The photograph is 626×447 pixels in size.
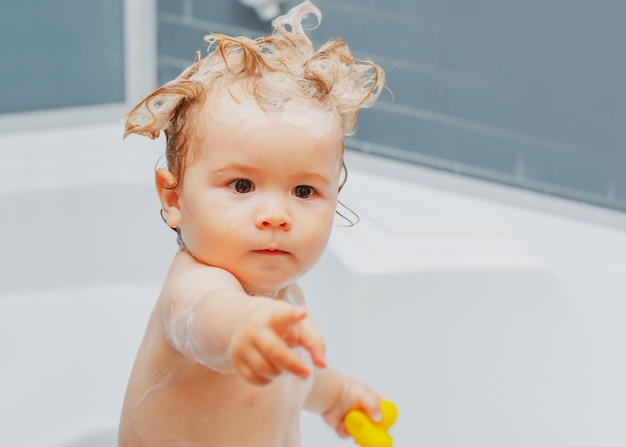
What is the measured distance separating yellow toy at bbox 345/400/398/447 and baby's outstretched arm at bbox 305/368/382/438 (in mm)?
10

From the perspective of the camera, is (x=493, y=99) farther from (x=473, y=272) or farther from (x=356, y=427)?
(x=356, y=427)

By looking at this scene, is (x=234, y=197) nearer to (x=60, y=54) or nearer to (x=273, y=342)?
(x=273, y=342)

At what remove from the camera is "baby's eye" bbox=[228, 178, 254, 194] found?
0.92 meters

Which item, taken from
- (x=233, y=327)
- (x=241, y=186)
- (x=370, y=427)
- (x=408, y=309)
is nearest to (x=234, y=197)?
(x=241, y=186)

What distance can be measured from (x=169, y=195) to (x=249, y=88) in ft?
0.39

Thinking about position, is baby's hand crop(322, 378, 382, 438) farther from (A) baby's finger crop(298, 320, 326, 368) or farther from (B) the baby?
(A) baby's finger crop(298, 320, 326, 368)

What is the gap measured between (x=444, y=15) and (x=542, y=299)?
42 centimetres

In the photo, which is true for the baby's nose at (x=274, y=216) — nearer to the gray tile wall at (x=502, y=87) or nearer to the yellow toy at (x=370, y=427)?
the yellow toy at (x=370, y=427)

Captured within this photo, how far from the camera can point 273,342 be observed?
0.71m

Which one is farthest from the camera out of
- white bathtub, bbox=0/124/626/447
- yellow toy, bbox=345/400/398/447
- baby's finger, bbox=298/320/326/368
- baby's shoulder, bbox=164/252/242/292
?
white bathtub, bbox=0/124/626/447

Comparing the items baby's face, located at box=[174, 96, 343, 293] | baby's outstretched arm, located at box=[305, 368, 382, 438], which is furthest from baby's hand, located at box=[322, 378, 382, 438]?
baby's face, located at box=[174, 96, 343, 293]

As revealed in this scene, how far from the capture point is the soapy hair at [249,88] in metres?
0.94

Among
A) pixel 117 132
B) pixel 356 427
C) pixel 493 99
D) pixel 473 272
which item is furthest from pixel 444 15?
pixel 356 427

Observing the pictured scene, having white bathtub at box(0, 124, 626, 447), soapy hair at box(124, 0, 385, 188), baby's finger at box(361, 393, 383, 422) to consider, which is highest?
Answer: white bathtub at box(0, 124, 626, 447)
